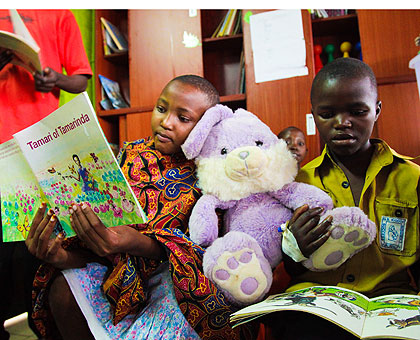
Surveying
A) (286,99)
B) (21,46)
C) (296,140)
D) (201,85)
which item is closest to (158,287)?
(201,85)

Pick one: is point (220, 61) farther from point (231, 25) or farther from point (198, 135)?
point (198, 135)

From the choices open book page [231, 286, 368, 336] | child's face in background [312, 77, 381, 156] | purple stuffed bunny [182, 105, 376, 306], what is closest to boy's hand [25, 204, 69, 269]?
purple stuffed bunny [182, 105, 376, 306]

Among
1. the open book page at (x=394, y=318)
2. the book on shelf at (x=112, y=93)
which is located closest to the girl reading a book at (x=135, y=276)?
the open book page at (x=394, y=318)

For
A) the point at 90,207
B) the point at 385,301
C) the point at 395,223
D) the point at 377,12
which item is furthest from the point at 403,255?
the point at 377,12

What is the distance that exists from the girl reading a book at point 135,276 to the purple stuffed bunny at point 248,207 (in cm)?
5

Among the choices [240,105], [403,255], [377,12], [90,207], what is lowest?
[403,255]

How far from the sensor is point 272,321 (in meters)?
0.72

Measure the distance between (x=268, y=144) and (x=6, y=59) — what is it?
0.92m

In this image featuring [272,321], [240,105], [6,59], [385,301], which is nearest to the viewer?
[385,301]

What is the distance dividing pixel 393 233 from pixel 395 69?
1.30 m

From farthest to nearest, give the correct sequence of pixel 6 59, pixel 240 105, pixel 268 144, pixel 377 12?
1. pixel 240 105
2. pixel 377 12
3. pixel 6 59
4. pixel 268 144

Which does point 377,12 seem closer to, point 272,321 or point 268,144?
point 268,144

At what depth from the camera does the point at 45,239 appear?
2.42ft

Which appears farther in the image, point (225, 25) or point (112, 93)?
point (112, 93)
